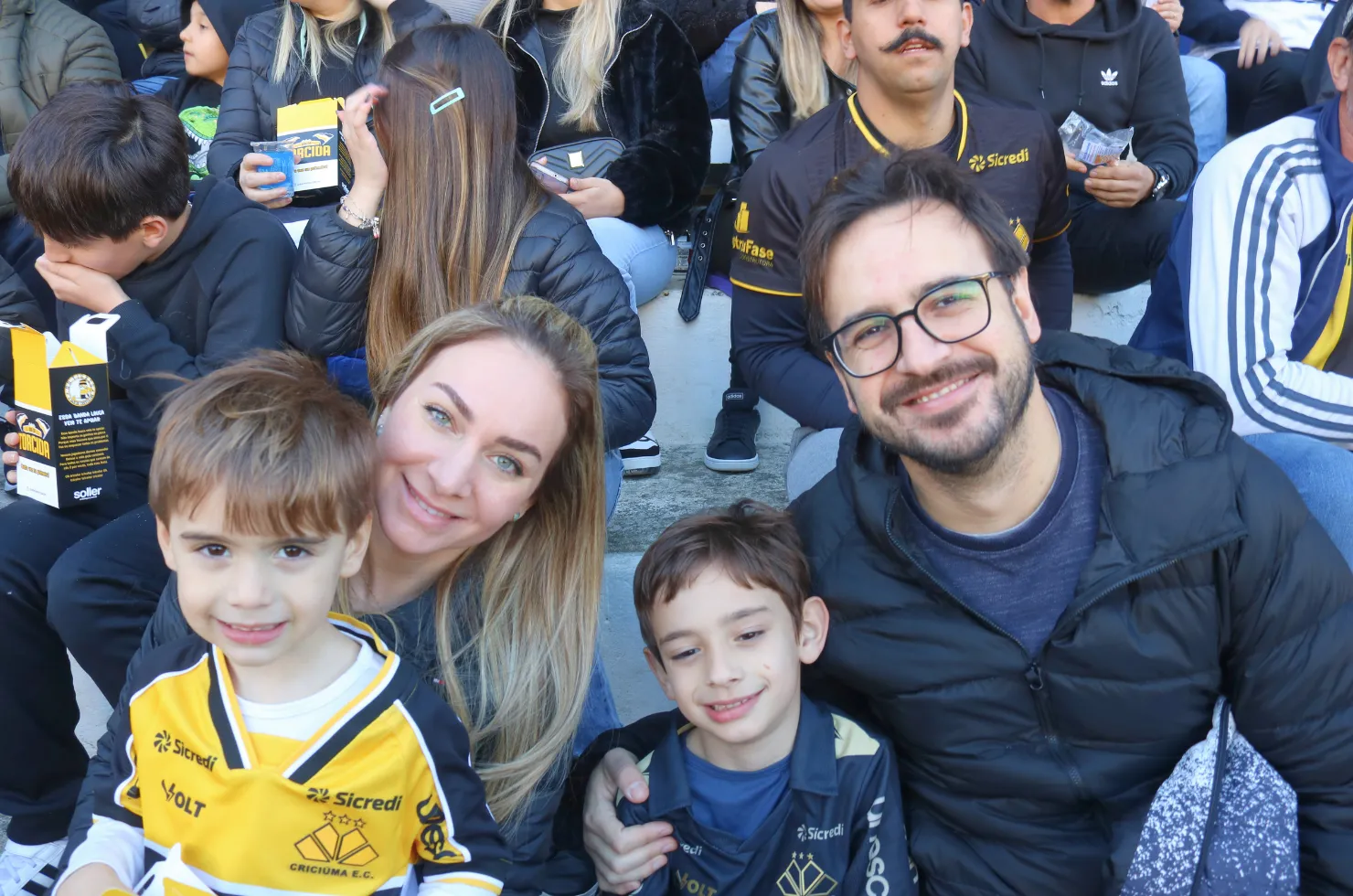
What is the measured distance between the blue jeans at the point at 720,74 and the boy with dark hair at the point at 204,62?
5.22ft

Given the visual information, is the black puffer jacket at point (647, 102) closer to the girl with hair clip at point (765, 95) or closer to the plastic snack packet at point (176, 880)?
the girl with hair clip at point (765, 95)

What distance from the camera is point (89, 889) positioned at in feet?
5.08

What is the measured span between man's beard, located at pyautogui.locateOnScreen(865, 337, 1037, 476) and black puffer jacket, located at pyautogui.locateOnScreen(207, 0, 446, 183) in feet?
7.75

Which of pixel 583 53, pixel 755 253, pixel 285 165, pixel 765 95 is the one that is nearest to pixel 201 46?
pixel 285 165

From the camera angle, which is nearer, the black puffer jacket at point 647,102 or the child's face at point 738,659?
the child's face at point 738,659

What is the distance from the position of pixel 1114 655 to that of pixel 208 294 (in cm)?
196

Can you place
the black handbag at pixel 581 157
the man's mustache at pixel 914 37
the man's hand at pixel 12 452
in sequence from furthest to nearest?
1. the black handbag at pixel 581 157
2. the man's mustache at pixel 914 37
3. the man's hand at pixel 12 452

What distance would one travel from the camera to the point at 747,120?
366cm

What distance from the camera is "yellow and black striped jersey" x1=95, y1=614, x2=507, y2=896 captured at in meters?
1.58

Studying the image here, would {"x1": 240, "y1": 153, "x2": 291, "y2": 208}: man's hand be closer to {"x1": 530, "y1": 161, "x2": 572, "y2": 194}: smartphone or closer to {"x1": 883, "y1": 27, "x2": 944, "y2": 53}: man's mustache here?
{"x1": 530, "y1": 161, "x2": 572, "y2": 194}: smartphone

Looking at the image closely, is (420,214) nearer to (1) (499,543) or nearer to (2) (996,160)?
(1) (499,543)

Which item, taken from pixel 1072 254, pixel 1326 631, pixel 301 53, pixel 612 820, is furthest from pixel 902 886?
pixel 301 53

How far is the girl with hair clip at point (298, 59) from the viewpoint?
11.3ft

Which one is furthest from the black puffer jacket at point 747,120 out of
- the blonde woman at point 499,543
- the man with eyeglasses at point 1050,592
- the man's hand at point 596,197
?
the man with eyeglasses at point 1050,592
